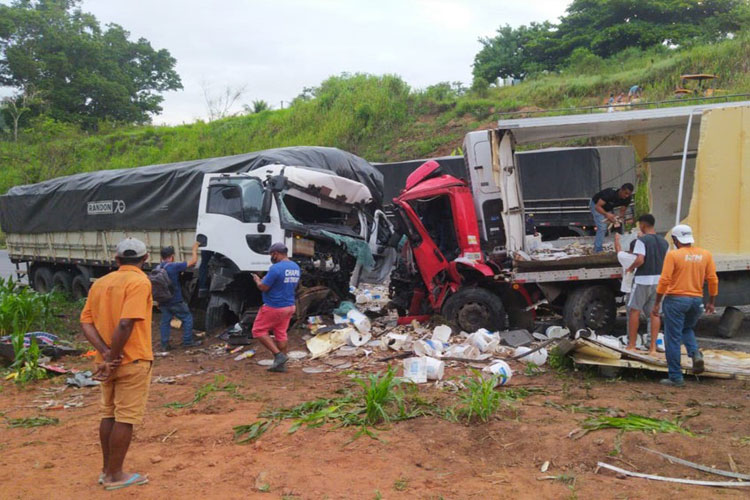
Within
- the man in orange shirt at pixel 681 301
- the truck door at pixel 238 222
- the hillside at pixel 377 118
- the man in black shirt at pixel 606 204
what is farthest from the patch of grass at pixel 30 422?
the hillside at pixel 377 118

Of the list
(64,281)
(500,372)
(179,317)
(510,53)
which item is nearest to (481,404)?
(500,372)

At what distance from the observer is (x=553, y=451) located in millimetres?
4477

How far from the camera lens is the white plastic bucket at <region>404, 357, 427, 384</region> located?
21.2 ft

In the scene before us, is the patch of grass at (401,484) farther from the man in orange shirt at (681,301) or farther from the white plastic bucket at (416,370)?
the man in orange shirt at (681,301)

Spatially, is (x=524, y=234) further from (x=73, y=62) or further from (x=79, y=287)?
(x=73, y=62)

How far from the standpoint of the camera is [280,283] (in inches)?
291

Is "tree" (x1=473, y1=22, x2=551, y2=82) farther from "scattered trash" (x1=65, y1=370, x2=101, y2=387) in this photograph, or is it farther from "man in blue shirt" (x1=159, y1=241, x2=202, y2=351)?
"scattered trash" (x1=65, y1=370, x2=101, y2=387)

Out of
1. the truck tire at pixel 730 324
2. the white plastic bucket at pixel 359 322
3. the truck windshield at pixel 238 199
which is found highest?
the truck windshield at pixel 238 199

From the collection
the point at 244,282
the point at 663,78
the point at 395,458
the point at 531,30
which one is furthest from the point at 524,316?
the point at 531,30

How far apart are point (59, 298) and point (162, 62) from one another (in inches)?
1489

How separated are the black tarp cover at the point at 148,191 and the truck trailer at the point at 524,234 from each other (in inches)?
86.2

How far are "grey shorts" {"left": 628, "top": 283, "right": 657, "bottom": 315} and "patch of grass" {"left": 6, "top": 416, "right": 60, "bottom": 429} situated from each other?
6.16 m

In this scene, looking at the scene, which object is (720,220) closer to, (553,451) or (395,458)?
(553,451)

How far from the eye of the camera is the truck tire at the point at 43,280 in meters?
14.9
